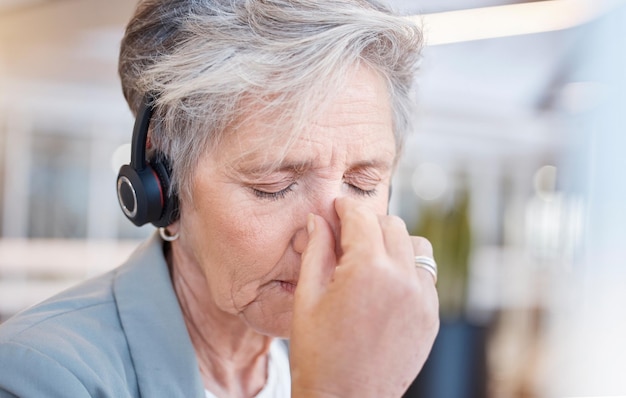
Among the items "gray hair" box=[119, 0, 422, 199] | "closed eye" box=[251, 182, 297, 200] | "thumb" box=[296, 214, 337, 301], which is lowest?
"thumb" box=[296, 214, 337, 301]

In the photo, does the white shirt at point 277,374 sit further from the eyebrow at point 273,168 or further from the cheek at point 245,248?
the eyebrow at point 273,168

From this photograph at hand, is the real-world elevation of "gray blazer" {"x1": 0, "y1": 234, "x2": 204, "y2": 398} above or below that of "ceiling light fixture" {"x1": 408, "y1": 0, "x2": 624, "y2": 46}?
below

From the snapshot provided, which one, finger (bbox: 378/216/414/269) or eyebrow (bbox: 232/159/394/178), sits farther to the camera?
eyebrow (bbox: 232/159/394/178)

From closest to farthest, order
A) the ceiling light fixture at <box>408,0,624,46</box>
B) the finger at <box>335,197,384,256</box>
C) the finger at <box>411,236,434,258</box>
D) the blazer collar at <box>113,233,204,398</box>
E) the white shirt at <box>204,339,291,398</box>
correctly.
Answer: the finger at <box>335,197,384,256</box> < the finger at <box>411,236,434,258</box> < the blazer collar at <box>113,233,204,398</box> < the white shirt at <box>204,339,291,398</box> < the ceiling light fixture at <box>408,0,624,46</box>

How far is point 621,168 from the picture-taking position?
2.47m

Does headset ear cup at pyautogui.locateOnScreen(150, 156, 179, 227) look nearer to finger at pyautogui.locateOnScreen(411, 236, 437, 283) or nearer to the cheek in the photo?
the cheek

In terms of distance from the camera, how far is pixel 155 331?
43.3 inches

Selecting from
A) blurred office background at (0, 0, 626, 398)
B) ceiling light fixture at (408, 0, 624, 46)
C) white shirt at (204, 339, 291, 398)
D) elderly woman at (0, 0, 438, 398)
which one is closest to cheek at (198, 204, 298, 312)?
elderly woman at (0, 0, 438, 398)

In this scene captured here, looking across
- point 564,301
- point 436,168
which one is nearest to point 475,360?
point 564,301

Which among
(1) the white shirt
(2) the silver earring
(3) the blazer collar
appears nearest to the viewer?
(3) the blazer collar

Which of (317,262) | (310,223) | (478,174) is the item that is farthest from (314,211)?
(478,174)

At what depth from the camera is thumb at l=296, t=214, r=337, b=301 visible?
85cm

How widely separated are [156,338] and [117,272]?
0.20 m

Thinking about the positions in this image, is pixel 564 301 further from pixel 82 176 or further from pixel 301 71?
pixel 82 176
